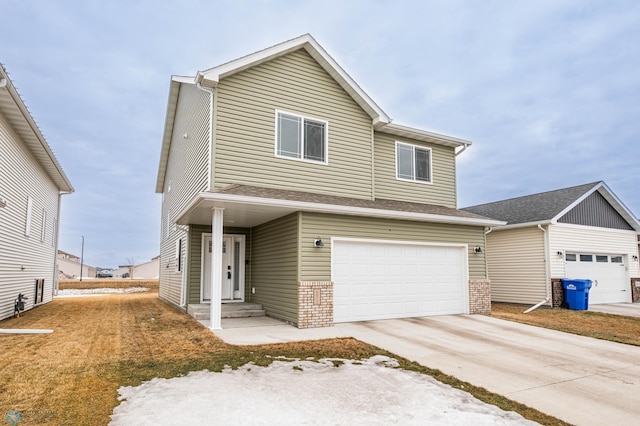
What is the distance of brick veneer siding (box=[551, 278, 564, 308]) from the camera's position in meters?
14.3

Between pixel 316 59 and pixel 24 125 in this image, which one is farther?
pixel 316 59

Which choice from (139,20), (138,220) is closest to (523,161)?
(139,20)

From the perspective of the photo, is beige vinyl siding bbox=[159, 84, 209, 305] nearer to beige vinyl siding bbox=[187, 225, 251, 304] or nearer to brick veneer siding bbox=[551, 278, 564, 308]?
beige vinyl siding bbox=[187, 225, 251, 304]

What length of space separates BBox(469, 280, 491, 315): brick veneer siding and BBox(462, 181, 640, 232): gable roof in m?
4.46

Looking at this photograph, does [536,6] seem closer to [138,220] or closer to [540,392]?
[540,392]

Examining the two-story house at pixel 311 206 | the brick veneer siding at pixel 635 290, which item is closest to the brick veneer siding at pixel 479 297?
the two-story house at pixel 311 206

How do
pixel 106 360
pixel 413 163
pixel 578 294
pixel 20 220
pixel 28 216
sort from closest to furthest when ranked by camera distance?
pixel 106 360
pixel 20 220
pixel 28 216
pixel 413 163
pixel 578 294

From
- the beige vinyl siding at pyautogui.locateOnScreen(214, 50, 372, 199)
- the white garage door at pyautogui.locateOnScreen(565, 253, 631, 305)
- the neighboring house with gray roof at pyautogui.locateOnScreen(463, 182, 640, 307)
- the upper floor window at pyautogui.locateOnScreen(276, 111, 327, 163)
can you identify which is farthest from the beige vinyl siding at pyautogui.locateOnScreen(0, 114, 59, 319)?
the white garage door at pyautogui.locateOnScreen(565, 253, 631, 305)

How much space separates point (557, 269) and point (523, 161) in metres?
43.1

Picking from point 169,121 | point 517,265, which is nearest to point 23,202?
point 169,121

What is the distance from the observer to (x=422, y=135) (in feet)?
43.5

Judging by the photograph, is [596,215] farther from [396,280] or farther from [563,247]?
[396,280]

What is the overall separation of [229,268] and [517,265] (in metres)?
11.0

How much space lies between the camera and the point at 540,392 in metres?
5.07
